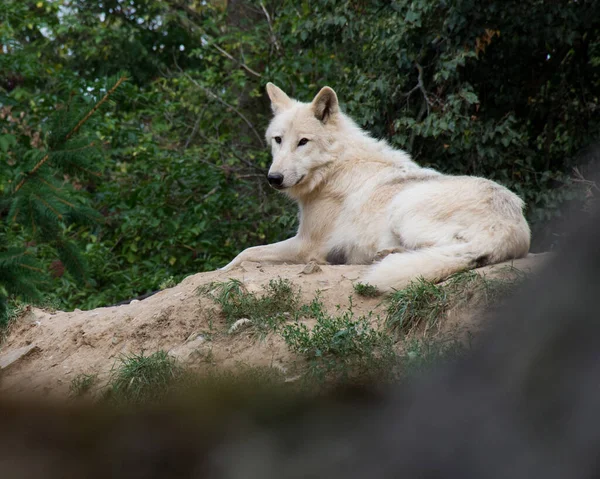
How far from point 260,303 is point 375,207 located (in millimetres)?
1535

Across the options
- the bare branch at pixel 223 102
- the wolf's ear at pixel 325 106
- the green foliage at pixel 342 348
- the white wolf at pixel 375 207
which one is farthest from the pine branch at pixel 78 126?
the bare branch at pixel 223 102

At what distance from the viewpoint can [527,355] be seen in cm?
112

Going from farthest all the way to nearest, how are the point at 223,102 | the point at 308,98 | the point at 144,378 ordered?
the point at 223,102
the point at 308,98
the point at 144,378

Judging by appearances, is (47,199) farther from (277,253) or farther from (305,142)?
(305,142)

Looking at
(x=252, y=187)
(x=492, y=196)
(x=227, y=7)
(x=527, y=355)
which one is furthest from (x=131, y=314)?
(x=227, y=7)

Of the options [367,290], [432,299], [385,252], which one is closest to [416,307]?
[432,299]

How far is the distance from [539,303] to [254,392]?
1.97ft

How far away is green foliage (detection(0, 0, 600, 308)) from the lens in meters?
7.23

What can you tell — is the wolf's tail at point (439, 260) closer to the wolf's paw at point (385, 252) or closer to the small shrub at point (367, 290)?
the small shrub at point (367, 290)

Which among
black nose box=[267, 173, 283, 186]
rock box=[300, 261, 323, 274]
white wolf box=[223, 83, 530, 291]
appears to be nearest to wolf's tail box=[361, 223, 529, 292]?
white wolf box=[223, 83, 530, 291]

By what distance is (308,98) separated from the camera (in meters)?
8.91

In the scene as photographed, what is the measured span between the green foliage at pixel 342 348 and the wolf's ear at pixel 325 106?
235cm

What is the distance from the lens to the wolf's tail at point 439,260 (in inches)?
171

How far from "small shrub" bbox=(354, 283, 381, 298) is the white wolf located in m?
0.04
